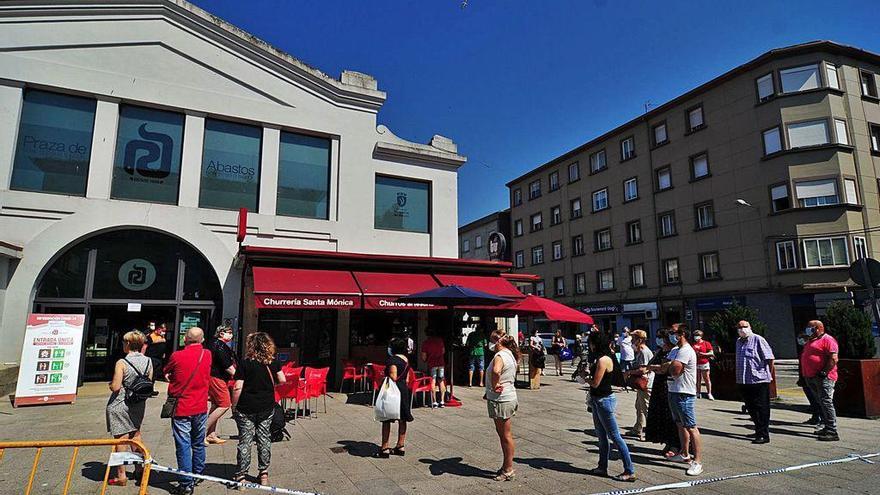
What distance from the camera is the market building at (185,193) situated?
38.3 ft

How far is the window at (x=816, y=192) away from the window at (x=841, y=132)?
2180mm

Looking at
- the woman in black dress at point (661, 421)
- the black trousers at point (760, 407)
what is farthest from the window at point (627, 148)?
the woman in black dress at point (661, 421)

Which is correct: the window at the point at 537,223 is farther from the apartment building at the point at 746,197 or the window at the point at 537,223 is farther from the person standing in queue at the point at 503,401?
the person standing in queue at the point at 503,401

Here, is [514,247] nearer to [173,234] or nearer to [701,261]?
[701,261]

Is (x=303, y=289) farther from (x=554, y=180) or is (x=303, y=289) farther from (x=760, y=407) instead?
(x=554, y=180)

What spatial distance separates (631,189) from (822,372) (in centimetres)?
2716

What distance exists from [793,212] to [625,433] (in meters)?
21.7

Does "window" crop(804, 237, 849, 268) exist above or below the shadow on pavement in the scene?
above

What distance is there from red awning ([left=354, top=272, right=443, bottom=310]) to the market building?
0.18 ft

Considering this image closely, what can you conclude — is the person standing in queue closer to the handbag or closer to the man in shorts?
the man in shorts

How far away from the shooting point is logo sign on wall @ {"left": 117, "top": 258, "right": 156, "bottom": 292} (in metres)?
12.4

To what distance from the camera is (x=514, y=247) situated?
45.2 metres

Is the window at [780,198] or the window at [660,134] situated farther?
the window at [660,134]

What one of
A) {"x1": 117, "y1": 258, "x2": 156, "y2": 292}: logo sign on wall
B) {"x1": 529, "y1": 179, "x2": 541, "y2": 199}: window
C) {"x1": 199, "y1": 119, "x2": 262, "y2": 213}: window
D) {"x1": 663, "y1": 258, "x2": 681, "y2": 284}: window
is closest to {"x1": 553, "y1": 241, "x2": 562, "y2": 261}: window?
{"x1": 529, "y1": 179, "x2": 541, "y2": 199}: window
